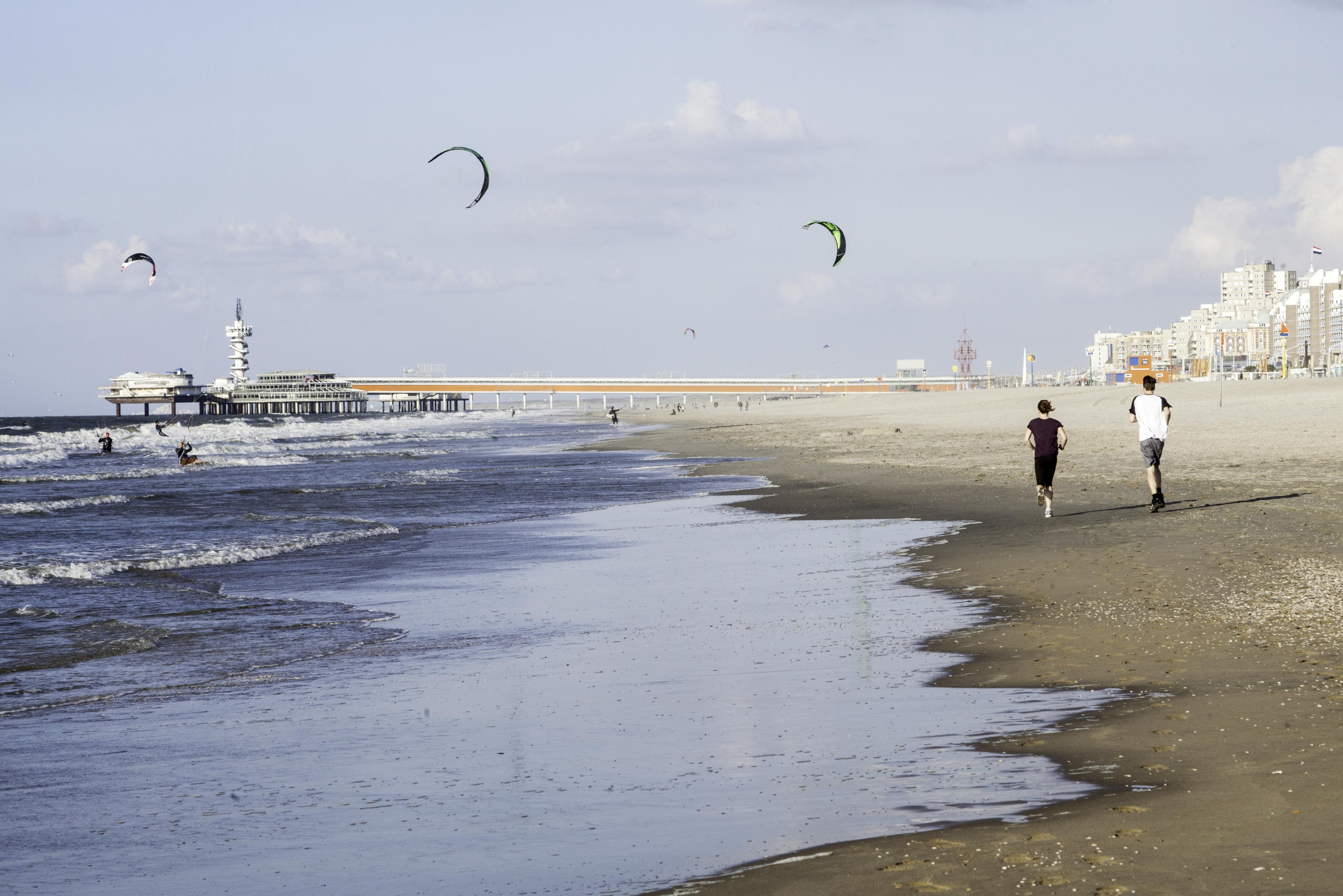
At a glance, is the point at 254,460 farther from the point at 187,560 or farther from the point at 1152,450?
the point at 1152,450

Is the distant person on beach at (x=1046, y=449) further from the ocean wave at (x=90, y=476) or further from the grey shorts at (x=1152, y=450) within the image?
the ocean wave at (x=90, y=476)

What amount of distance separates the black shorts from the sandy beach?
588mm

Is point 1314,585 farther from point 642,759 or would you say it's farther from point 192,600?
point 192,600

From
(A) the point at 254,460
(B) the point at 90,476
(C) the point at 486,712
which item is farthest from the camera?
(A) the point at 254,460

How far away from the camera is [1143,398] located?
57.0 ft

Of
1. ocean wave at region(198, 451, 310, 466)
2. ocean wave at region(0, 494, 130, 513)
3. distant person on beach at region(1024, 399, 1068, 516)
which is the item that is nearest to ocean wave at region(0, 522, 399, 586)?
ocean wave at region(0, 494, 130, 513)

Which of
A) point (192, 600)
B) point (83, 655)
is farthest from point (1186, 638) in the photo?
point (192, 600)

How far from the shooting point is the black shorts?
17219 millimetres

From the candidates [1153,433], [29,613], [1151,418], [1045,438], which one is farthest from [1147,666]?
[29,613]

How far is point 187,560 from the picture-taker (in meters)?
17.3

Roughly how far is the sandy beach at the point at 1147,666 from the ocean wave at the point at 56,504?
53.1 ft

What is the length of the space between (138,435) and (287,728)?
105 meters

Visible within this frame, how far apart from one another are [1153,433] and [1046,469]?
5.09 feet

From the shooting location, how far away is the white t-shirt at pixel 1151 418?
670 inches
